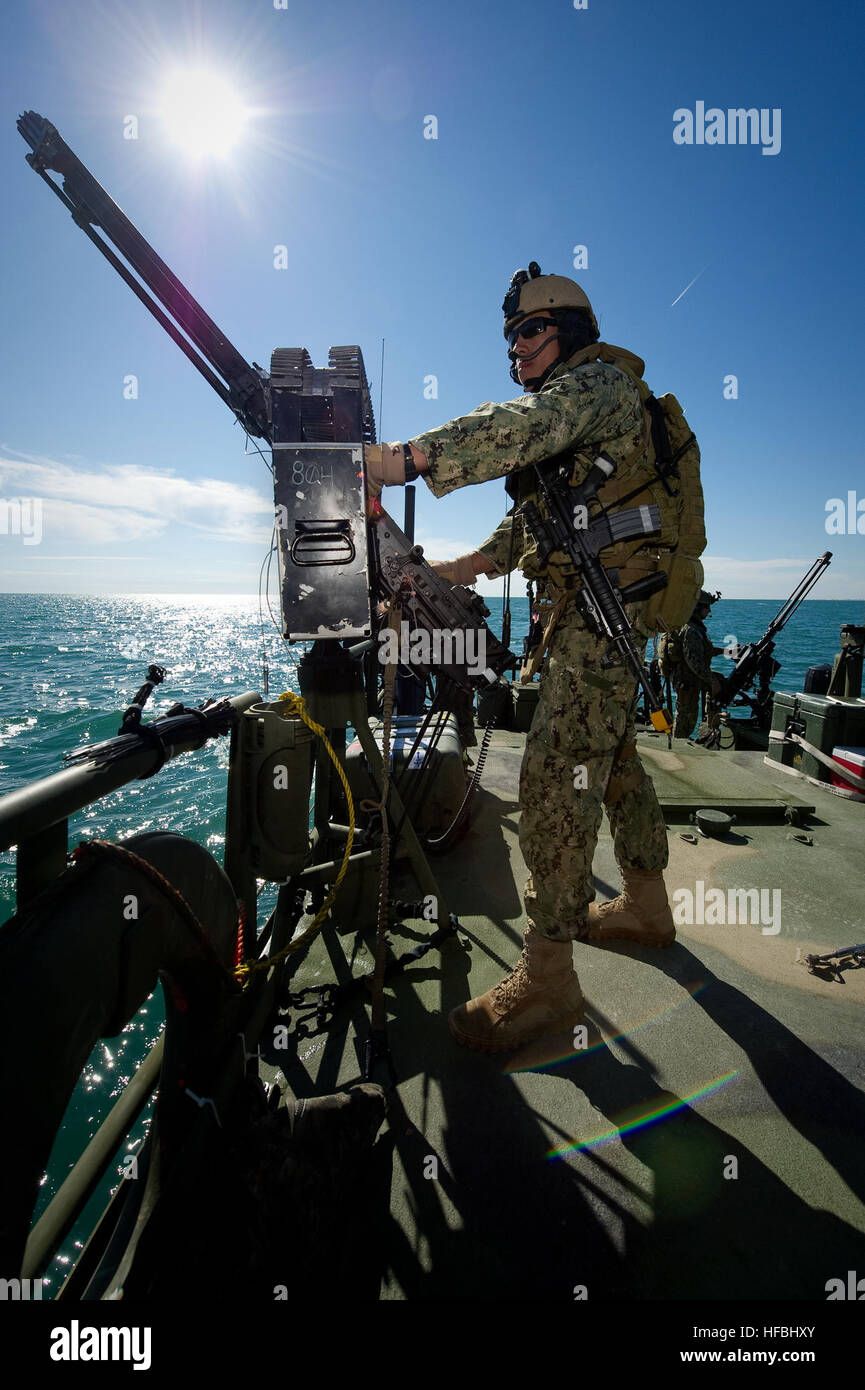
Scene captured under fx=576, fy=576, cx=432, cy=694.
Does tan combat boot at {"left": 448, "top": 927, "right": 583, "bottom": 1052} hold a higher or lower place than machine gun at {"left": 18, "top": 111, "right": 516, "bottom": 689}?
lower

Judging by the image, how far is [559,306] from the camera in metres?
2.58

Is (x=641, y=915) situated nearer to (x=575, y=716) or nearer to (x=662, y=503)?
(x=575, y=716)

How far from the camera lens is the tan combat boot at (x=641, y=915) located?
2.96 m

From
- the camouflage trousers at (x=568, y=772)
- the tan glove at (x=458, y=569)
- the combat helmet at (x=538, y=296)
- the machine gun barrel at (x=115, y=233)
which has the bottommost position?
the camouflage trousers at (x=568, y=772)

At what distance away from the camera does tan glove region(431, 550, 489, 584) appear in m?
3.03

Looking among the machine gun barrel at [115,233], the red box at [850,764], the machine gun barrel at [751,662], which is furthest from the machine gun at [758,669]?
the machine gun barrel at [115,233]

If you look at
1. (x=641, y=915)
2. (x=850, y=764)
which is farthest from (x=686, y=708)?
(x=641, y=915)

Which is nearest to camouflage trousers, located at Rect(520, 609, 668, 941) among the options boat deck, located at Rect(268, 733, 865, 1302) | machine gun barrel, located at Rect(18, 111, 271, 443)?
boat deck, located at Rect(268, 733, 865, 1302)

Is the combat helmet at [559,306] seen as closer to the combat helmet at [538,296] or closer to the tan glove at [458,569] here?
the combat helmet at [538,296]

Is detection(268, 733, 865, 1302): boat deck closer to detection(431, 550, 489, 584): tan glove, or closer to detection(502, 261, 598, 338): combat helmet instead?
detection(431, 550, 489, 584): tan glove

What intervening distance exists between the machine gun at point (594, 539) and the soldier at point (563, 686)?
0.21 feet

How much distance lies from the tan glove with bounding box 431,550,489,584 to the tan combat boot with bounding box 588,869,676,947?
1.76 m

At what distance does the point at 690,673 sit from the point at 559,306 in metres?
9.83

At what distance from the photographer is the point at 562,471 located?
2580 mm
